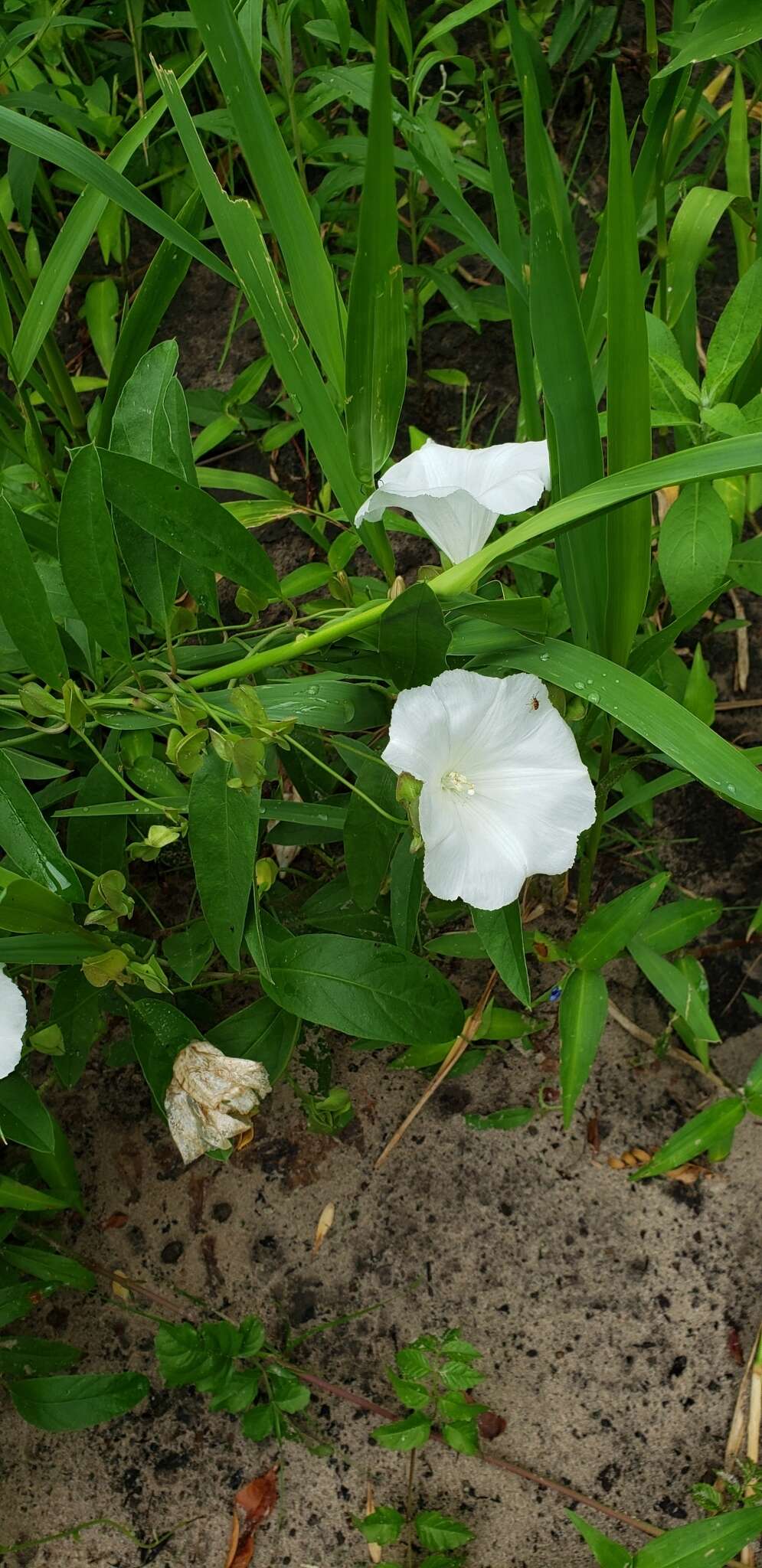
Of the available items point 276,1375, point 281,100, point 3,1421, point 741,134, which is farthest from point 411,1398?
point 281,100

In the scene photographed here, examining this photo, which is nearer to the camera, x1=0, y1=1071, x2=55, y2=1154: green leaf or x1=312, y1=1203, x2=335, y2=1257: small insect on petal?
x1=0, y1=1071, x2=55, y2=1154: green leaf

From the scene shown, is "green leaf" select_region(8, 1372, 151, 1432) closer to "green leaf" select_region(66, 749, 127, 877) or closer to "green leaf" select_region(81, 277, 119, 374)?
"green leaf" select_region(66, 749, 127, 877)

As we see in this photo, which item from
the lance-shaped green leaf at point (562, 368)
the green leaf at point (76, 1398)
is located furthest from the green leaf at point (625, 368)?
the green leaf at point (76, 1398)

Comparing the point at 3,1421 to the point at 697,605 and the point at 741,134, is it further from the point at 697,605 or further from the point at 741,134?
the point at 741,134

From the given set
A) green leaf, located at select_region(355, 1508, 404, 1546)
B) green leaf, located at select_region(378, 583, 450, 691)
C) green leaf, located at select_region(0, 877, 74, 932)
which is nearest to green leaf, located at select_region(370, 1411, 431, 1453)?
green leaf, located at select_region(355, 1508, 404, 1546)

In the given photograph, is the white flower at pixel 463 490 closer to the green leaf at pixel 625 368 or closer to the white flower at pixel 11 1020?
the green leaf at pixel 625 368

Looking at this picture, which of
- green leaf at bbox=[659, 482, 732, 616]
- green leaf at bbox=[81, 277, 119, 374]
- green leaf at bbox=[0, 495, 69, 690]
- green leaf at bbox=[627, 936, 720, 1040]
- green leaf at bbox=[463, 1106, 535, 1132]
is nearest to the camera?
green leaf at bbox=[0, 495, 69, 690]
